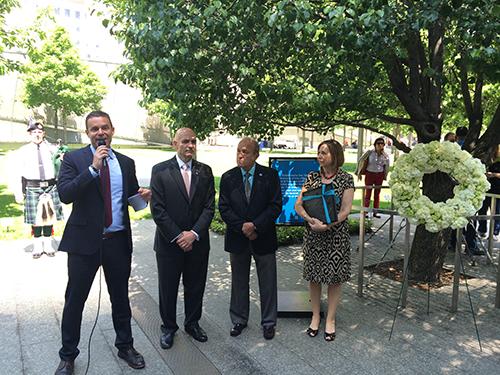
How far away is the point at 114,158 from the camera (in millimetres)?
3592

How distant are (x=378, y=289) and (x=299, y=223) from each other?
4.31 ft

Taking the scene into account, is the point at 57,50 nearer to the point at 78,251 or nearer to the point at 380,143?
the point at 380,143

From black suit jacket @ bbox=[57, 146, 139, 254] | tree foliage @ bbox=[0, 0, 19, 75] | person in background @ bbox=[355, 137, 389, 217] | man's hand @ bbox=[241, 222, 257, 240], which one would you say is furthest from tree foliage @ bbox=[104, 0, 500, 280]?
tree foliage @ bbox=[0, 0, 19, 75]

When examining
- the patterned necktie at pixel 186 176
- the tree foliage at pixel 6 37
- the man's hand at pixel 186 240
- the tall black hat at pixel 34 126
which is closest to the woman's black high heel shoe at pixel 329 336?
the man's hand at pixel 186 240

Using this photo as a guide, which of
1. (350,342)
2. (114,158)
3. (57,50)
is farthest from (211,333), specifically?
(57,50)

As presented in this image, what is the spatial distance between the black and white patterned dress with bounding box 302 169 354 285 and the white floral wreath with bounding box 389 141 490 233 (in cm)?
53

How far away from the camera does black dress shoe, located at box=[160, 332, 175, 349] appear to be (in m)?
3.96

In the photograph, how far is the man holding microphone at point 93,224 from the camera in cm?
334

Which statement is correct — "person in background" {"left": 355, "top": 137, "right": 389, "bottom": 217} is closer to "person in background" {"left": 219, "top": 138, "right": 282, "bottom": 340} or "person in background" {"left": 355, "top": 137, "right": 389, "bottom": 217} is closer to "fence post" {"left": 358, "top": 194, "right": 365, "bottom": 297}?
"fence post" {"left": 358, "top": 194, "right": 365, "bottom": 297}

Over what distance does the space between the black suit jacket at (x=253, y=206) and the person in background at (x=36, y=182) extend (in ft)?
12.0

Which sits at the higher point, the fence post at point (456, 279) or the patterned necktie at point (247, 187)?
the patterned necktie at point (247, 187)

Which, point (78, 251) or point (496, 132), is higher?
point (496, 132)

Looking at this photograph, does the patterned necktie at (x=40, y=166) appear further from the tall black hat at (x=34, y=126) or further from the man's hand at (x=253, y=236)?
the man's hand at (x=253, y=236)

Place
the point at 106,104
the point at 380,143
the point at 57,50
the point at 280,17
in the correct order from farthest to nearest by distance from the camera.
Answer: the point at 106,104
the point at 57,50
the point at 380,143
the point at 280,17
